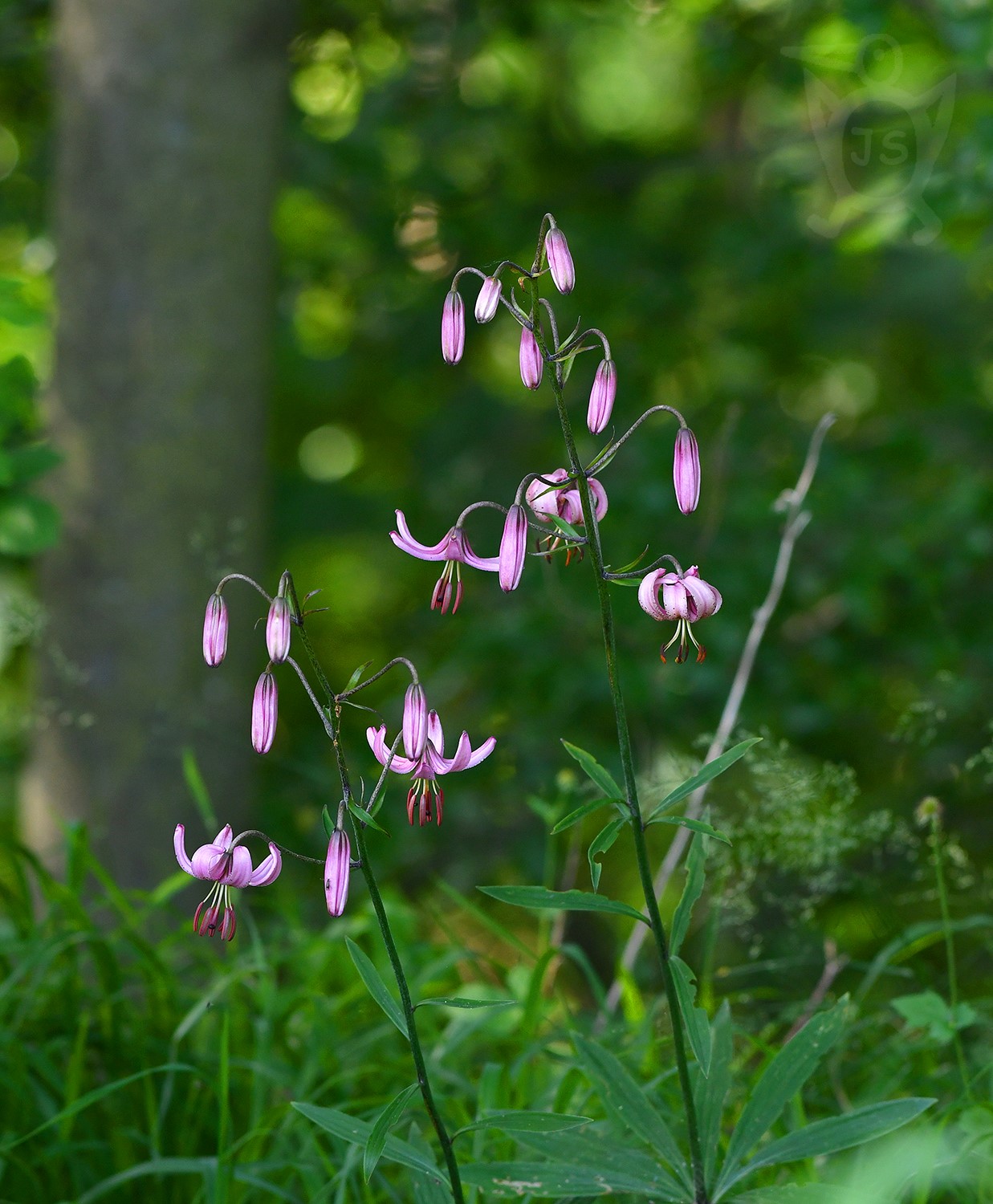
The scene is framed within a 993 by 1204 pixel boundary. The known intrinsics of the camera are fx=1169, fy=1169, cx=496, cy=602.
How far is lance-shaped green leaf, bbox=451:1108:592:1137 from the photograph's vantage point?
1.10m

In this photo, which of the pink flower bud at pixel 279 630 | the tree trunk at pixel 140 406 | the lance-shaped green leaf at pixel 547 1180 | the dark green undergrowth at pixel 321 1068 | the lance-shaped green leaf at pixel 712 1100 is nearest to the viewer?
the pink flower bud at pixel 279 630

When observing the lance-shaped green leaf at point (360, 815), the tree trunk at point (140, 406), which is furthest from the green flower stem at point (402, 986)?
the tree trunk at point (140, 406)

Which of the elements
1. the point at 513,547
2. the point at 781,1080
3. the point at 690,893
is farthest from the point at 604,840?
the point at 781,1080

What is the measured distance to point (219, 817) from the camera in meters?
2.75

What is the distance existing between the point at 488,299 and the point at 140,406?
1720mm

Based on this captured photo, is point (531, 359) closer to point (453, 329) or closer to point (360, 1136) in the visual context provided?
point (453, 329)

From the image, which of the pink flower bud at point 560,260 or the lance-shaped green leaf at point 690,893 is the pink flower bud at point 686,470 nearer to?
the pink flower bud at point 560,260

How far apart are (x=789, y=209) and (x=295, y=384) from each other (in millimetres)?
1979

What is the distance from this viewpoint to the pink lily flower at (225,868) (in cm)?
107

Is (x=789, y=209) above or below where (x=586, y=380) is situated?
above

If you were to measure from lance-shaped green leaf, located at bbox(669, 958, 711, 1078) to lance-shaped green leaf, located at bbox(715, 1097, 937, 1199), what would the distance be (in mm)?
95

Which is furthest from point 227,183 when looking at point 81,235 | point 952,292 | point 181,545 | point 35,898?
point 952,292

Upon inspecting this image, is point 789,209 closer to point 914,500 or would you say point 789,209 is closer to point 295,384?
point 914,500

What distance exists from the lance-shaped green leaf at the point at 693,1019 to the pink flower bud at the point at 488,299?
65 centimetres
